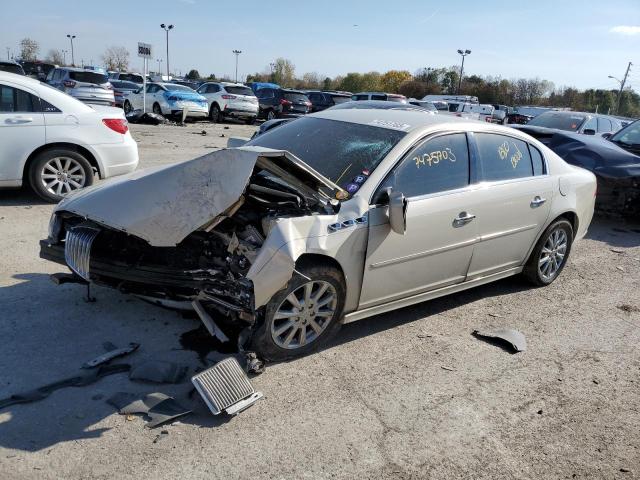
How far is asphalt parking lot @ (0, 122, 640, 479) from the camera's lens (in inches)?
109

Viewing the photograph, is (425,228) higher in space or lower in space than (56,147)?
lower

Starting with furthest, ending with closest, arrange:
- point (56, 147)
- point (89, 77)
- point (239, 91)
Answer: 1. point (239, 91)
2. point (89, 77)
3. point (56, 147)

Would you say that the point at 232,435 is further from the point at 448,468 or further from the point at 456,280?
the point at 456,280

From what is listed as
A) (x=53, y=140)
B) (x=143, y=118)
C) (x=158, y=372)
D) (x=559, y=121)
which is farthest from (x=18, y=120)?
(x=143, y=118)

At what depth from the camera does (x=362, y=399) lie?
11.1ft

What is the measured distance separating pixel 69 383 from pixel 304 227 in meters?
1.70

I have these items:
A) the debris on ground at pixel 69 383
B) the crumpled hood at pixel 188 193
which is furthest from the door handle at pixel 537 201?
the debris on ground at pixel 69 383

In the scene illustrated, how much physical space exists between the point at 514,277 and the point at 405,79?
6452cm

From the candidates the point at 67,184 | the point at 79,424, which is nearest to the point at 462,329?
the point at 79,424

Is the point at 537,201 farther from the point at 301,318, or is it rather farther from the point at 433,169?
the point at 301,318

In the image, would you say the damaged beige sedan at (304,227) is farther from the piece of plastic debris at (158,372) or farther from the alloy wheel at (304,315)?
the piece of plastic debris at (158,372)

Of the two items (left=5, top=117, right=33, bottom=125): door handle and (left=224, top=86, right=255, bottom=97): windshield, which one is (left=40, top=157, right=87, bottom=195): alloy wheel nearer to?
(left=5, top=117, right=33, bottom=125): door handle

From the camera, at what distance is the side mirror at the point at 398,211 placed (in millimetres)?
3650

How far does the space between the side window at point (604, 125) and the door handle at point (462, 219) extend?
1192cm
